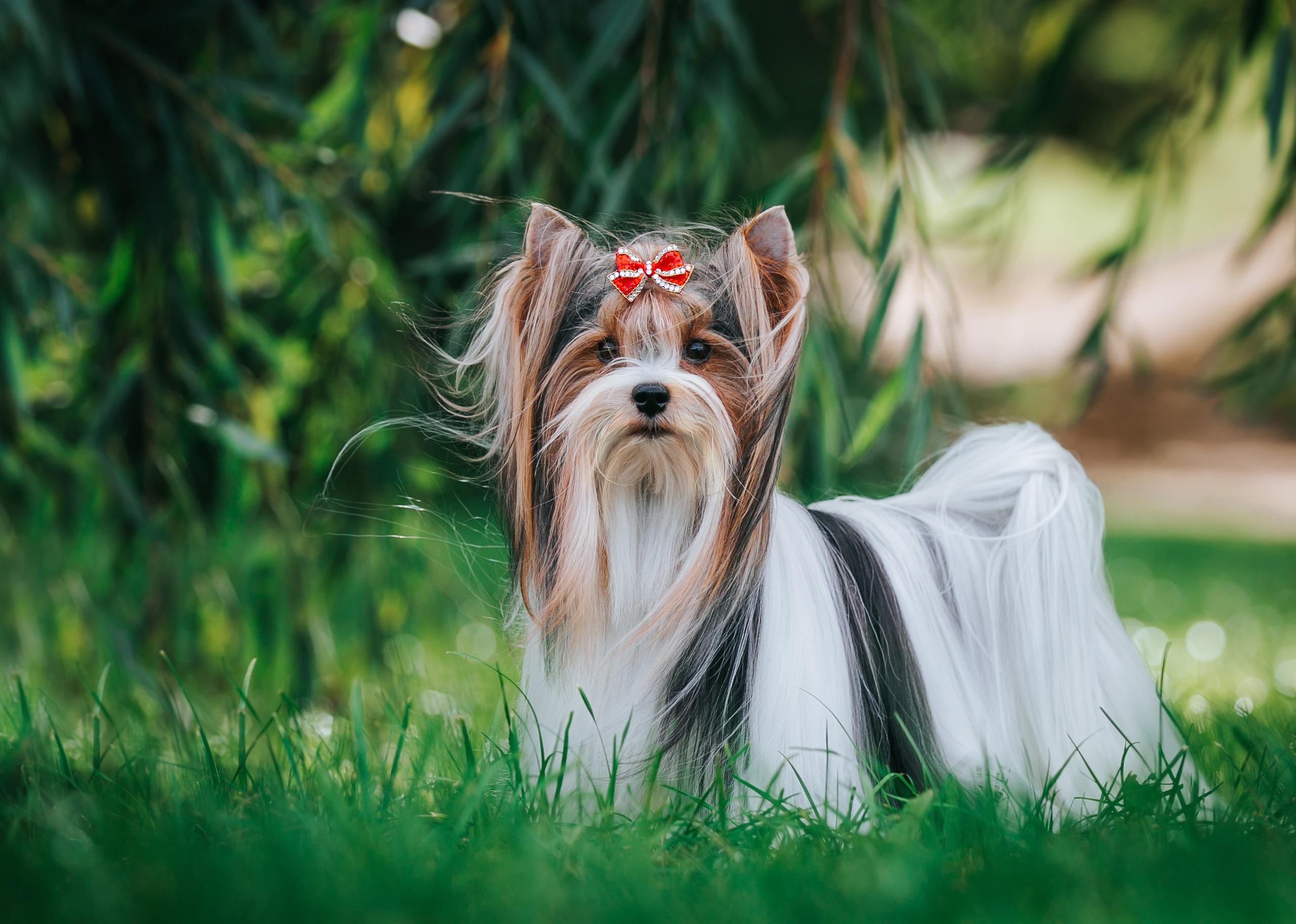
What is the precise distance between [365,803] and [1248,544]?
868cm

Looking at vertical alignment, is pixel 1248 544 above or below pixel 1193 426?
below

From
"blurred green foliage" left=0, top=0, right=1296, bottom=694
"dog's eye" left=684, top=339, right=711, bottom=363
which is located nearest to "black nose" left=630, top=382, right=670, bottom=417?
"dog's eye" left=684, top=339, right=711, bottom=363

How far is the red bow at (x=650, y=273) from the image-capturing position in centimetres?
239

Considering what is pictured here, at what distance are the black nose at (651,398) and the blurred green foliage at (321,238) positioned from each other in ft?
3.21

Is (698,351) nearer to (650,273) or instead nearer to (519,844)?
(650,273)

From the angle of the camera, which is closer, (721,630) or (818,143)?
(721,630)

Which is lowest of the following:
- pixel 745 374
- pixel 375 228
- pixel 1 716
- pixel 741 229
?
pixel 1 716

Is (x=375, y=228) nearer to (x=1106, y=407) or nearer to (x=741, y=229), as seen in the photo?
(x=741, y=229)

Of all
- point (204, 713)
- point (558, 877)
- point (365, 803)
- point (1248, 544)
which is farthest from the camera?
point (1248, 544)

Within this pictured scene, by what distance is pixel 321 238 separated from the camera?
3.71m

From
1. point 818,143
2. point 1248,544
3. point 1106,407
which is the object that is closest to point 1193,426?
point 1106,407

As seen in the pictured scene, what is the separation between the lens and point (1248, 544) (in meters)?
9.30

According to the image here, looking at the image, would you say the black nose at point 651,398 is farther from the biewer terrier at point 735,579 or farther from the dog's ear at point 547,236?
the dog's ear at point 547,236

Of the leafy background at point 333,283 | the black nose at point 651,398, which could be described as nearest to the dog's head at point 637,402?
the black nose at point 651,398
